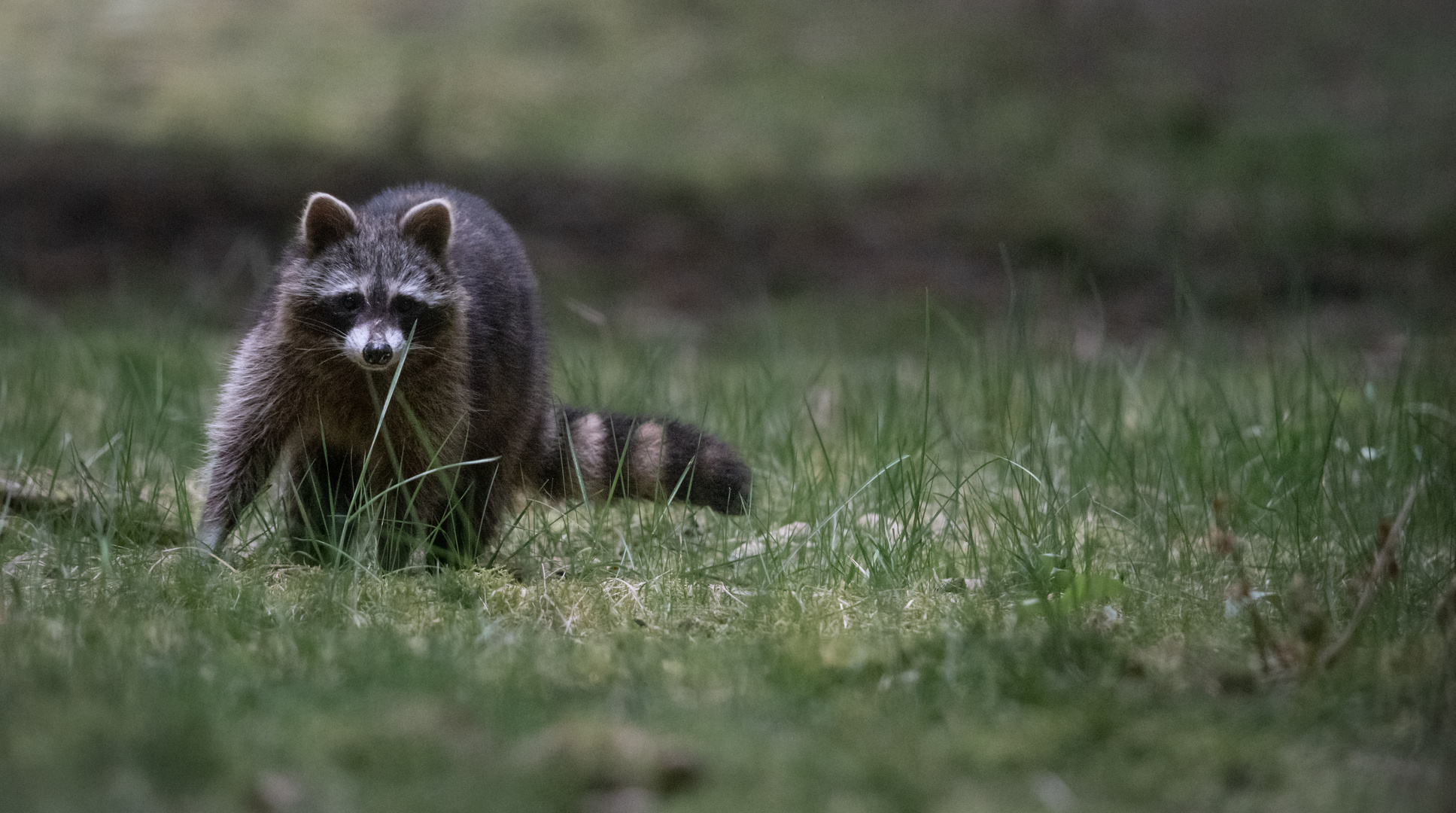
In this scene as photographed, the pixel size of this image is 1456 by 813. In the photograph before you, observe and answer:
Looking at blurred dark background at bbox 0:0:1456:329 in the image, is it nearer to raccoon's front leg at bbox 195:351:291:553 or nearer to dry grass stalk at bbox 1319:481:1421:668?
raccoon's front leg at bbox 195:351:291:553

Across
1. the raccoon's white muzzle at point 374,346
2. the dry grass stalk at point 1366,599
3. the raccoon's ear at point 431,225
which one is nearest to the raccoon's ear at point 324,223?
the raccoon's ear at point 431,225

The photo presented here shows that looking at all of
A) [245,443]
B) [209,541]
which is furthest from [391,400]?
[209,541]

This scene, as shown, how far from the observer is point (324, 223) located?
3.64 meters

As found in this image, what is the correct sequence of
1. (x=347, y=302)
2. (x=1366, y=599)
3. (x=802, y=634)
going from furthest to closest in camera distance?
(x=347, y=302)
(x=802, y=634)
(x=1366, y=599)

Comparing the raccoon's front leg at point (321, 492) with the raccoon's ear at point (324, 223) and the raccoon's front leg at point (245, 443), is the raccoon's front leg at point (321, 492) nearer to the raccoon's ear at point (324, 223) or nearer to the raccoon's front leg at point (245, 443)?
the raccoon's front leg at point (245, 443)

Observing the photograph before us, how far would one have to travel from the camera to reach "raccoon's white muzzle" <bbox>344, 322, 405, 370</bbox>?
131 inches

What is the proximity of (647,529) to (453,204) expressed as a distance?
4.37 feet

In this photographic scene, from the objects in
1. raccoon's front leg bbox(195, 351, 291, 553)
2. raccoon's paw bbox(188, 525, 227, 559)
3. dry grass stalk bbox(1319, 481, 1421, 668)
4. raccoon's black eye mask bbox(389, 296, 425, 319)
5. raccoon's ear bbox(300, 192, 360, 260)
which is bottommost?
raccoon's paw bbox(188, 525, 227, 559)

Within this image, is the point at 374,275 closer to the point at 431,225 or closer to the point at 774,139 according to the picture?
the point at 431,225

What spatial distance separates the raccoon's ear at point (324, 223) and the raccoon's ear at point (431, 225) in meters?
0.15

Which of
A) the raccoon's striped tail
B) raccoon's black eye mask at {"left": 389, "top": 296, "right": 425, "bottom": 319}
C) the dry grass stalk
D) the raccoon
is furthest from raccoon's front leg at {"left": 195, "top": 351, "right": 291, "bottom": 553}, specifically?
the dry grass stalk

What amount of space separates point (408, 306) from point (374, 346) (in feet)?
0.95

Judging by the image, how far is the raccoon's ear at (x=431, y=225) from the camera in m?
3.65

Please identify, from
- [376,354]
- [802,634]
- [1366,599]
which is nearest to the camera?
[1366,599]
